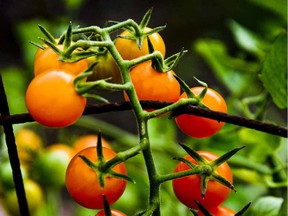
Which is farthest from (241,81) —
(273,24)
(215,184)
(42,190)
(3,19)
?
(3,19)

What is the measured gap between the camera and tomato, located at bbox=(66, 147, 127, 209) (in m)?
0.39

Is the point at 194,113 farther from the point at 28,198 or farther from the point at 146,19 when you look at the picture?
the point at 28,198

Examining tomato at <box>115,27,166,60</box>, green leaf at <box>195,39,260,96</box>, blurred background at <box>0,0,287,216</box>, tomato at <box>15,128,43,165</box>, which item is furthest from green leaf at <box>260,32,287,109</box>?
tomato at <box>15,128,43,165</box>

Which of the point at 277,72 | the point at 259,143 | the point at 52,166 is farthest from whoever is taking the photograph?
the point at 52,166

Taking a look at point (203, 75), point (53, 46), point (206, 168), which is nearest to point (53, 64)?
point (53, 46)

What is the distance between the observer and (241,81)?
871 millimetres

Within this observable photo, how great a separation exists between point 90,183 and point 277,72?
217 mm

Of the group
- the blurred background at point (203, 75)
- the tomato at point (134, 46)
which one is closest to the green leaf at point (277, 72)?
the blurred background at point (203, 75)

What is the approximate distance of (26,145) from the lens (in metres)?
0.86

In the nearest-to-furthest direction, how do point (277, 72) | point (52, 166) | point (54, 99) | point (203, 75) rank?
point (54, 99)
point (277, 72)
point (52, 166)
point (203, 75)

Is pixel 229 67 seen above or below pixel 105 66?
below

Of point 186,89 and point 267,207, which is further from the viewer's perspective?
point 267,207

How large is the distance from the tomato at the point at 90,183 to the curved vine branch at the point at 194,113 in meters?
0.03

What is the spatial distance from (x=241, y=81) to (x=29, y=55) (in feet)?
1.23
